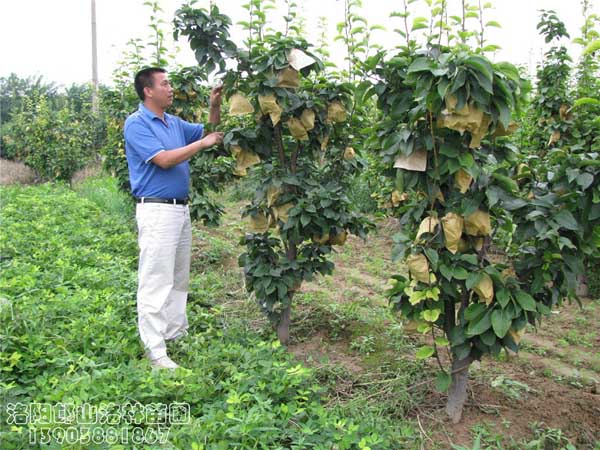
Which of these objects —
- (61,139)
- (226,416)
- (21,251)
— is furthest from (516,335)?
(61,139)

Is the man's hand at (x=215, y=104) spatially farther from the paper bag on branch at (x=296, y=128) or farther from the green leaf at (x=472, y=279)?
the green leaf at (x=472, y=279)

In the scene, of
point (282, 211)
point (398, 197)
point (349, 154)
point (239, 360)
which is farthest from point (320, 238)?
point (398, 197)

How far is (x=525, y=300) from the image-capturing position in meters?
2.38

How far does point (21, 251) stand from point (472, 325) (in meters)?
4.47

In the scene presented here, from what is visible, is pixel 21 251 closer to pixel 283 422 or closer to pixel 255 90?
pixel 255 90

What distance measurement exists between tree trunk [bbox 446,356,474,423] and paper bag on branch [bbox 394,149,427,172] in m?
1.03

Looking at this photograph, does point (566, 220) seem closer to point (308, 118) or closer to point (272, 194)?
point (308, 118)

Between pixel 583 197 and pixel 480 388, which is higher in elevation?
pixel 583 197

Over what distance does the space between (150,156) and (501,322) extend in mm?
2201

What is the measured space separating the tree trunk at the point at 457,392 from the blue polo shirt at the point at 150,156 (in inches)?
78.5

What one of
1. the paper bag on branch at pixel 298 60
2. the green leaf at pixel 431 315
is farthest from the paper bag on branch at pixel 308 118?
the green leaf at pixel 431 315

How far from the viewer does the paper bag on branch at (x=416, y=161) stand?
242 centimetres

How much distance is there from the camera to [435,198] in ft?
8.43

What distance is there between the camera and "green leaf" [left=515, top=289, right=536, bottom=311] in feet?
7.74
